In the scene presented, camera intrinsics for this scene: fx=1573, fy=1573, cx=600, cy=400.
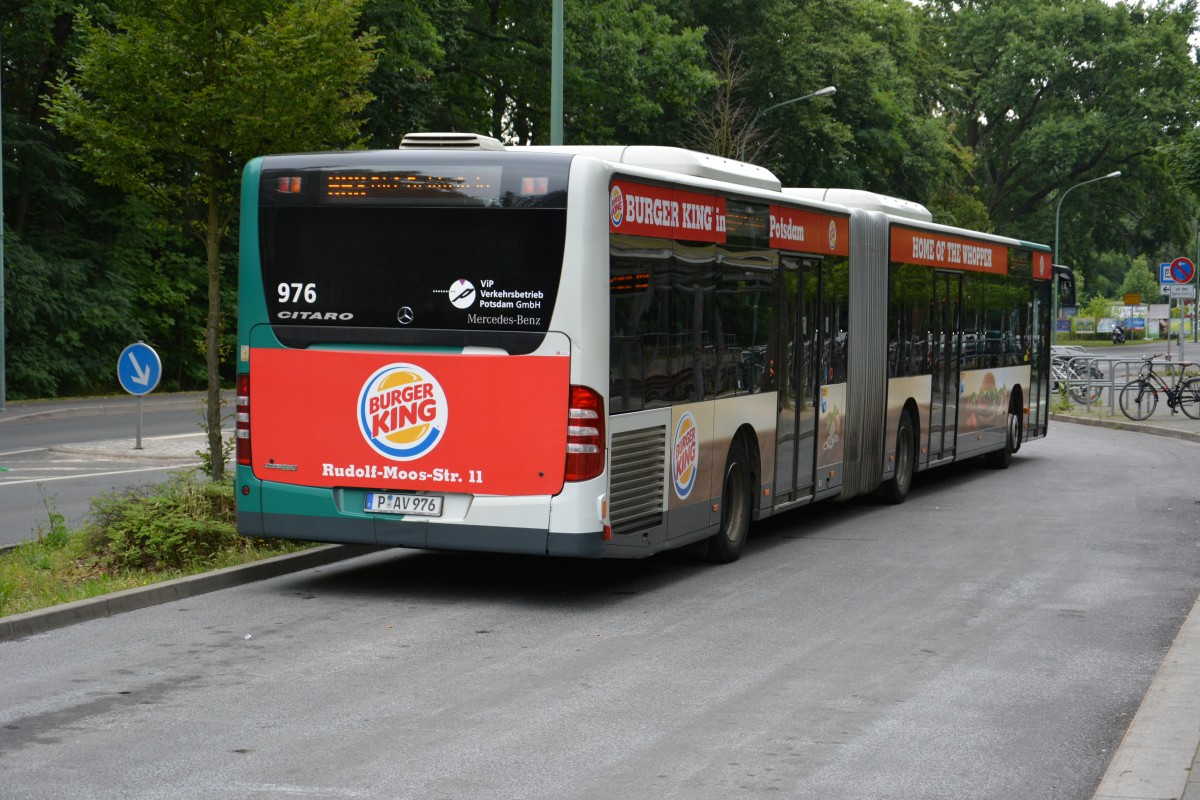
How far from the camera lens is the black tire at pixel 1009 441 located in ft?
68.6

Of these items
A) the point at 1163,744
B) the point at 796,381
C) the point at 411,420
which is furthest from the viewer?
the point at 796,381

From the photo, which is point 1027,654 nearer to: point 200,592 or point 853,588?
point 853,588

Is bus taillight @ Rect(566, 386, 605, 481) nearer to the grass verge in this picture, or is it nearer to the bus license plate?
the bus license plate

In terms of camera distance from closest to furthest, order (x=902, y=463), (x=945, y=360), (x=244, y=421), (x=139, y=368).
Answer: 1. (x=244, y=421)
2. (x=902, y=463)
3. (x=945, y=360)
4. (x=139, y=368)

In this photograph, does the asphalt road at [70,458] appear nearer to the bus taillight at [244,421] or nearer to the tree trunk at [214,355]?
the tree trunk at [214,355]

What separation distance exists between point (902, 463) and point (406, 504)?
8.10 m

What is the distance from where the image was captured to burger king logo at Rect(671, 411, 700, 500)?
1069cm

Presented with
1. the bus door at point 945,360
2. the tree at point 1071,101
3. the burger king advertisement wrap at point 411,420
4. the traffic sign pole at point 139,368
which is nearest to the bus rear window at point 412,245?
the burger king advertisement wrap at point 411,420

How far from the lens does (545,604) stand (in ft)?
32.7

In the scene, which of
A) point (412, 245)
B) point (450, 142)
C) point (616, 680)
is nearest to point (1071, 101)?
point (450, 142)

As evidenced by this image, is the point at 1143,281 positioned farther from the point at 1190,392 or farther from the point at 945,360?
the point at 945,360

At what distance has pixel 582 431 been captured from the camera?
951cm

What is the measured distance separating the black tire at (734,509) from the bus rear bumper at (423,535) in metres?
2.30

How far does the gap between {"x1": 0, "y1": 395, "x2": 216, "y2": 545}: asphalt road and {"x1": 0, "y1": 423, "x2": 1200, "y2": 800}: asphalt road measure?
3.88 metres
